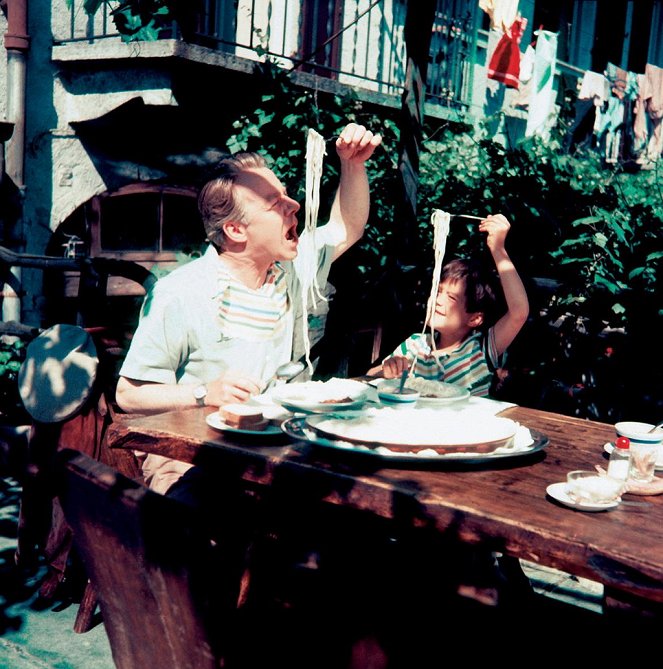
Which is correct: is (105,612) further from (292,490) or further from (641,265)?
(641,265)

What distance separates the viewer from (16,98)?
6766 millimetres

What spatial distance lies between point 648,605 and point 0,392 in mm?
5531

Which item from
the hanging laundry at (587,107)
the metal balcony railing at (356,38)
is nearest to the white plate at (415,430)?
the metal balcony railing at (356,38)

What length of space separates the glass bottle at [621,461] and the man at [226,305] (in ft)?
4.09

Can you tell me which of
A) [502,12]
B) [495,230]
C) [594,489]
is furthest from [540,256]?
[502,12]

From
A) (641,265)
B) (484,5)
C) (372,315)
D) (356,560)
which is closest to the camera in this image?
(356,560)

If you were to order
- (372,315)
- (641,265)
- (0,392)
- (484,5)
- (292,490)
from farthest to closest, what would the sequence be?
(484,5) → (0,392) → (372,315) → (641,265) → (292,490)

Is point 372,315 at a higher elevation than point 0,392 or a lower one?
higher

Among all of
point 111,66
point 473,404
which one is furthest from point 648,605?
point 111,66

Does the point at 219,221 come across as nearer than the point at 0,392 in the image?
Yes

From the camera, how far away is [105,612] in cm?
163

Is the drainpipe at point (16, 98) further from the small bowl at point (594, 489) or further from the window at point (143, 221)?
the small bowl at point (594, 489)

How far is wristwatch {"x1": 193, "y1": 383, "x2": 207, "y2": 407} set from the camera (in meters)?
2.77

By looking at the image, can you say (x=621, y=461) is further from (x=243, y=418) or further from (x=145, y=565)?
(x=145, y=565)
